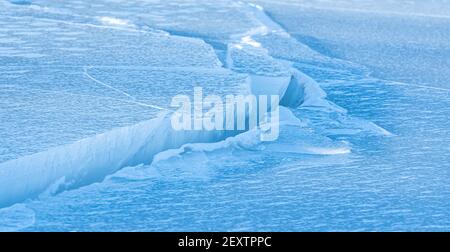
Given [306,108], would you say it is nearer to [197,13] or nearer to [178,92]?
[178,92]

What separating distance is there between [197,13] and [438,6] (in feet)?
5.43

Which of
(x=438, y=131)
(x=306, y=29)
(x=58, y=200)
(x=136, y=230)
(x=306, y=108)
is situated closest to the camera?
(x=136, y=230)

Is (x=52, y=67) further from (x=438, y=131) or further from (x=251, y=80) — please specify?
(x=438, y=131)

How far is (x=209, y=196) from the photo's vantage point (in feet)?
6.85

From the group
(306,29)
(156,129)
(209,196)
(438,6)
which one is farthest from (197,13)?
(209,196)

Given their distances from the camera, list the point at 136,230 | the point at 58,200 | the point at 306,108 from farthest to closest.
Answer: the point at 306,108 < the point at 58,200 < the point at 136,230

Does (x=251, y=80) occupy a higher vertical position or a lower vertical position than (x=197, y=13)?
lower

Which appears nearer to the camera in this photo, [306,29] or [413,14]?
[306,29]

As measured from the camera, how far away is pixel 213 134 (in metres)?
2.55

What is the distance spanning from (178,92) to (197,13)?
6.75ft

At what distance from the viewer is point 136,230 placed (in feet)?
6.14

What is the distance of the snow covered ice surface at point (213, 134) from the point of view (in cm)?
198

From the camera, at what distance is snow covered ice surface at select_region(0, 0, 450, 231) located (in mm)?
1979

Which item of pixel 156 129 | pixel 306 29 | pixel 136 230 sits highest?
pixel 306 29
